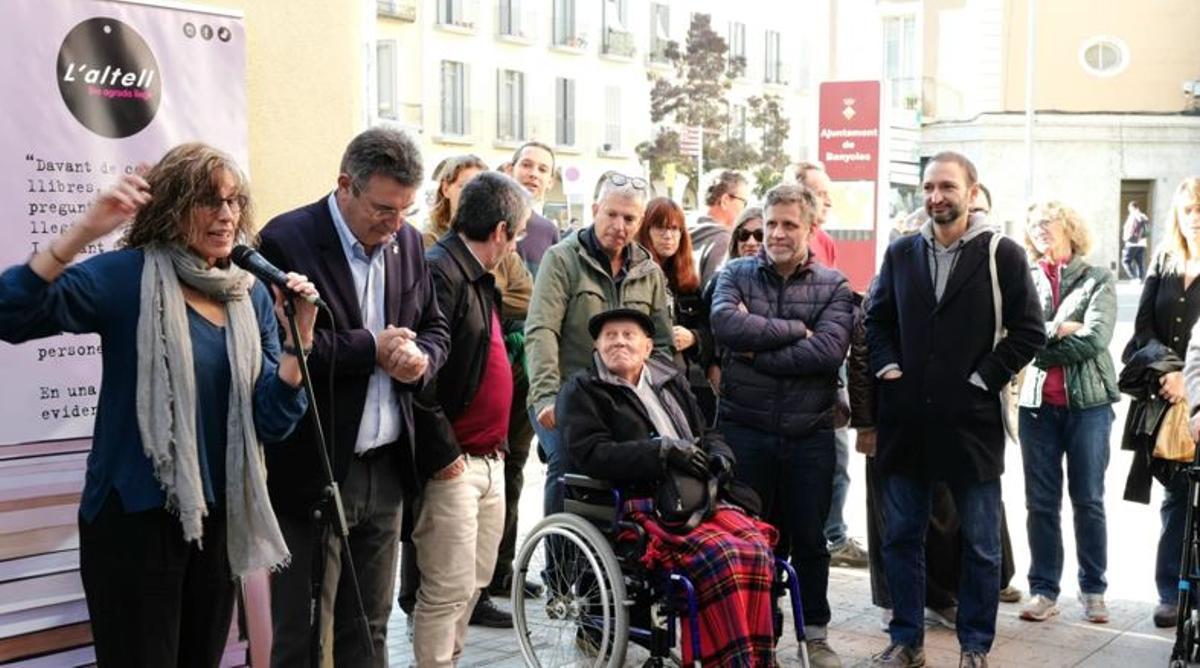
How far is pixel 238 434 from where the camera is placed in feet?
12.2

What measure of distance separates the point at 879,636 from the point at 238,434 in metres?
3.54

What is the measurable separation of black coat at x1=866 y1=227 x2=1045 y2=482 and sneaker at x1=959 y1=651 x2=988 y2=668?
0.68 meters

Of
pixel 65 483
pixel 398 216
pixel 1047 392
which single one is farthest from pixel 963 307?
pixel 65 483

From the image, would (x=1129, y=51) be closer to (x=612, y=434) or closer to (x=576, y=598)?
(x=612, y=434)

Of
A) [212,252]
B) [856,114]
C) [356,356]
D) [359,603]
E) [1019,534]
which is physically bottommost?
[1019,534]

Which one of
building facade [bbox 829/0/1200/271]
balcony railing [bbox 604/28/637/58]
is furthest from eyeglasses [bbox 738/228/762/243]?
balcony railing [bbox 604/28/637/58]

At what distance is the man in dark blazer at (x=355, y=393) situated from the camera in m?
4.10

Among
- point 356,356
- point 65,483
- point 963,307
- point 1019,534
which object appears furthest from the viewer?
point 1019,534

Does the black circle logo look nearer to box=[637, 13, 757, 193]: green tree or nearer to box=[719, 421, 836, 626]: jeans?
box=[719, 421, 836, 626]: jeans

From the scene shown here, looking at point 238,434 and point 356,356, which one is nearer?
point 238,434

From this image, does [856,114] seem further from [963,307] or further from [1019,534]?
[963,307]

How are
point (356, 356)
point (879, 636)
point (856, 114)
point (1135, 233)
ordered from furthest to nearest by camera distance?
1. point (1135, 233)
2. point (856, 114)
3. point (879, 636)
4. point (356, 356)

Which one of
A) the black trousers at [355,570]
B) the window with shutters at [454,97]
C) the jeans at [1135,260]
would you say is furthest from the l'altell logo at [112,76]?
the window with shutters at [454,97]

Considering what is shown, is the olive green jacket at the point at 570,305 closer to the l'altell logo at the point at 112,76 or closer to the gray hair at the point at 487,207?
the gray hair at the point at 487,207
